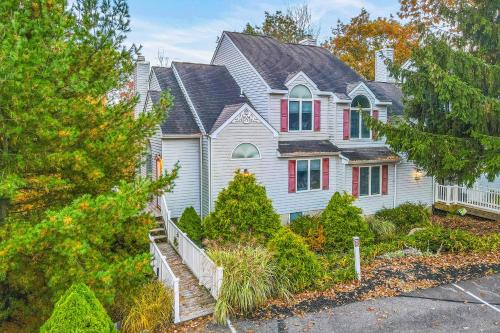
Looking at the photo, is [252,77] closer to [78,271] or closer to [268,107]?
[268,107]

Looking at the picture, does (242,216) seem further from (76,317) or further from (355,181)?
(355,181)

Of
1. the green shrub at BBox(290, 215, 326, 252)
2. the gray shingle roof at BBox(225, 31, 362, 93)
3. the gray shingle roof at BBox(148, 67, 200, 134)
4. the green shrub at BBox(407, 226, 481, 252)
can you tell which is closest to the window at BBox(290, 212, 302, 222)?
the green shrub at BBox(290, 215, 326, 252)

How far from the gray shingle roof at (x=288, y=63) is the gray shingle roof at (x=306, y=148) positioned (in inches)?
101

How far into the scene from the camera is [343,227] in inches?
544

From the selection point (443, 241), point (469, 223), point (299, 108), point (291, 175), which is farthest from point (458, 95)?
point (469, 223)

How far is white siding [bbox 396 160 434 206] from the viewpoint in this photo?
752 inches

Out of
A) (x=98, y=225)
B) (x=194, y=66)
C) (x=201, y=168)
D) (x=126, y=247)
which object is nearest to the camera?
(x=98, y=225)

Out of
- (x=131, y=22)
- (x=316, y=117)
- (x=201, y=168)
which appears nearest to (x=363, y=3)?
(x=316, y=117)

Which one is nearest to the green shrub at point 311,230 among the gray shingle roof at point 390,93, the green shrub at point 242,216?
the green shrub at point 242,216

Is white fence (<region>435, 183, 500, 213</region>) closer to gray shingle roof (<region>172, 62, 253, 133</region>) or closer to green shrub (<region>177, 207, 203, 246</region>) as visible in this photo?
gray shingle roof (<region>172, 62, 253, 133</region>)

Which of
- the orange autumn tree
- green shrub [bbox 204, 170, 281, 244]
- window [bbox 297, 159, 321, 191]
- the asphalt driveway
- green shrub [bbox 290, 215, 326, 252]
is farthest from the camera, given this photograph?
the orange autumn tree

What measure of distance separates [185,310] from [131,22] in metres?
6.74

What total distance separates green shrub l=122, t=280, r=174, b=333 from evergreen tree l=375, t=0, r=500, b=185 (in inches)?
422

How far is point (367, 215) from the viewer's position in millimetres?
18250
